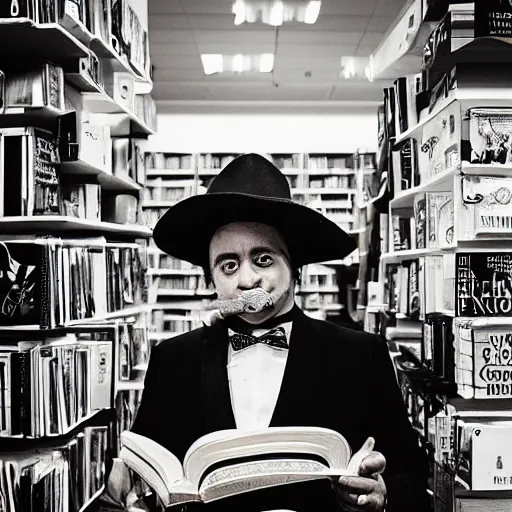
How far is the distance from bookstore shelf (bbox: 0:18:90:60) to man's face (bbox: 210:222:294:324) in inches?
54.7

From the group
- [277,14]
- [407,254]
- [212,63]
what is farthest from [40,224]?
[212,63]

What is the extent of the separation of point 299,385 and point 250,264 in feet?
0.82

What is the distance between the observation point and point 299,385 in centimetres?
134

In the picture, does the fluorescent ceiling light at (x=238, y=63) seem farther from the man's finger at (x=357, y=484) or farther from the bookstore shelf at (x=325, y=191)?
the man's finger at (x=357, y=484)

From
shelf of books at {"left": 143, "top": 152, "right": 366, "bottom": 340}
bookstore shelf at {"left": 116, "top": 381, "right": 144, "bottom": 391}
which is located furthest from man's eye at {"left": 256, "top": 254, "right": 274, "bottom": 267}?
shelf of books at {"left": 143, "top": 152, "right": 366, "bottom": 340}

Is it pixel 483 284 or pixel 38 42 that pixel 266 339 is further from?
pixel 38 42

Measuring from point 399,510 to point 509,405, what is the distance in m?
1.55

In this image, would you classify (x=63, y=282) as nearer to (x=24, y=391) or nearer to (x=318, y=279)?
(x=24, y=391)

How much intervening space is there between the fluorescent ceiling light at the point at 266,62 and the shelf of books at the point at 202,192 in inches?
40.9

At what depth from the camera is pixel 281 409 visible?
1.32 m

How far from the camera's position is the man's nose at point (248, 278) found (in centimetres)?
136

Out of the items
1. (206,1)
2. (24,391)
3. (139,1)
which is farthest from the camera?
(206,1)

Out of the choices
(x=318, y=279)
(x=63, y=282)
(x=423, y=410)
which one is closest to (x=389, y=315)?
(x=423, y=410)

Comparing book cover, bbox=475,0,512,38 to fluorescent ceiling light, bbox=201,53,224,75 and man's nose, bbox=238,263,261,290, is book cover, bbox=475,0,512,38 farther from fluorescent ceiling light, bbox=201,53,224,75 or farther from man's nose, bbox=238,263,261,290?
fluorescent ceiling light, bbox=201,53,224,75
